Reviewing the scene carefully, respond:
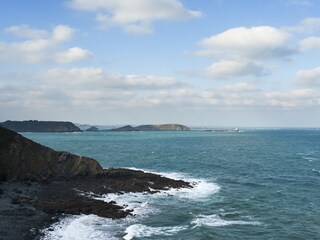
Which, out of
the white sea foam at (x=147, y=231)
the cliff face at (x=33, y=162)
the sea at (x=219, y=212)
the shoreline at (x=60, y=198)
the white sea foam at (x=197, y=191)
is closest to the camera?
the white sea foam at (x=147, y=231)

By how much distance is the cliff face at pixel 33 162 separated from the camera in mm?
61656

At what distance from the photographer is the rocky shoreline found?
133ft

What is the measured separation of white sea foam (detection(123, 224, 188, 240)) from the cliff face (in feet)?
95.6

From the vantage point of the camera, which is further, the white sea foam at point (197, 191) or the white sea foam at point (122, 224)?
the white sea foam at point (197, 191)

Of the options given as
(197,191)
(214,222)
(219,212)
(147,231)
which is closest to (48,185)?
(197,191)

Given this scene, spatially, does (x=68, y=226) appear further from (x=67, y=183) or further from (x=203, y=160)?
(x=203, y=160)

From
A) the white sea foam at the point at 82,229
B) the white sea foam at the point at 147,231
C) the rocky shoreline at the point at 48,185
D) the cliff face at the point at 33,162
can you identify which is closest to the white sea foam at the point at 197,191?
the rocky shoreline at the point at 48,185

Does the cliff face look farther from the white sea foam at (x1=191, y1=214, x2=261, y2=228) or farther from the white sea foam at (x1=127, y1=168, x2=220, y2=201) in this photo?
the white sea foam at (x1=191, y1=214, x2=261, y2=228)

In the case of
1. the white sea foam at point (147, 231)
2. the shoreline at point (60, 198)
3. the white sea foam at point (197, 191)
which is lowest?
the white sea foam at point (147, 231)

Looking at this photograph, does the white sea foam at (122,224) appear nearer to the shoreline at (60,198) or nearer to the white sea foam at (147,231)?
the white sea foam at (147,231)

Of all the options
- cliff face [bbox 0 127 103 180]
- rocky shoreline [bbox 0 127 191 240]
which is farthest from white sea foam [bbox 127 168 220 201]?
cliff face [bbox 0 127 103 180]

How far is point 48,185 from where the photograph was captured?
2336 inches

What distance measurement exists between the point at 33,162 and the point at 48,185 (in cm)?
740

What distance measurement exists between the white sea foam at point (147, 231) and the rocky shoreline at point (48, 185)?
4735mm
